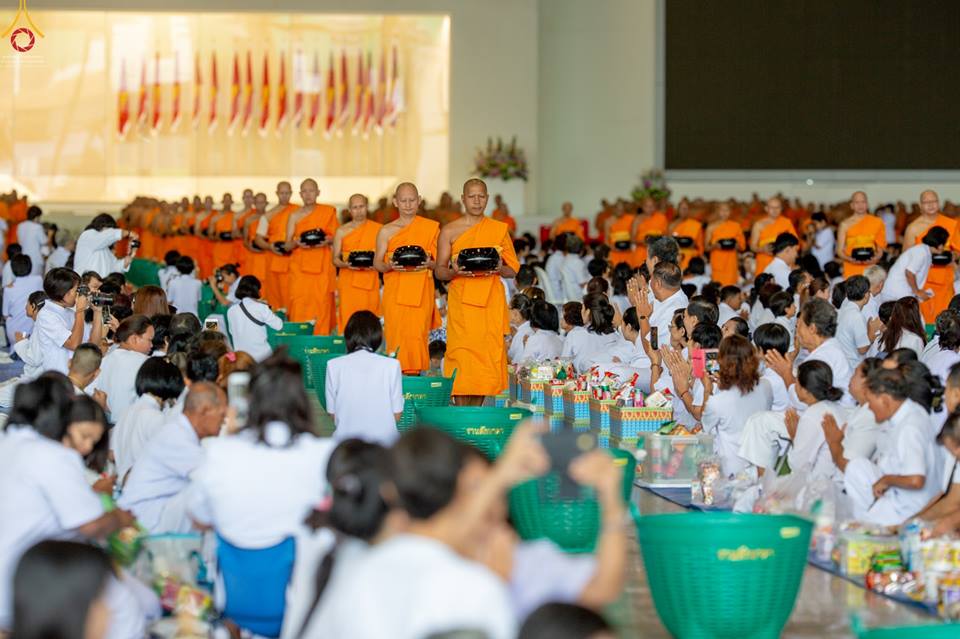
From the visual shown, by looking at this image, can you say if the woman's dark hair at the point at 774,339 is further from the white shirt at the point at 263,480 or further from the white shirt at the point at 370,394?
the white shirt at the point at 263,480

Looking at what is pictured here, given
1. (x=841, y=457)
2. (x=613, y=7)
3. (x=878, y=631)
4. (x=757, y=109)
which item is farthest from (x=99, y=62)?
(x=878, y=631)

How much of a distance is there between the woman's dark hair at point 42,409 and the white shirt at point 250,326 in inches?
246

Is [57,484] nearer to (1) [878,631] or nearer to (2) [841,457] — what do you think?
(1) [878,631]

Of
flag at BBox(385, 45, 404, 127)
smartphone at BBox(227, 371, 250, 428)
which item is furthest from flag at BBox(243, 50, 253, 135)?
smartphone at BBox(227, 371, 250, 428)

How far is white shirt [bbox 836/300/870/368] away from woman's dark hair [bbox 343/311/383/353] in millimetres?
3796

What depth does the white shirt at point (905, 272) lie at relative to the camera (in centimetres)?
1271

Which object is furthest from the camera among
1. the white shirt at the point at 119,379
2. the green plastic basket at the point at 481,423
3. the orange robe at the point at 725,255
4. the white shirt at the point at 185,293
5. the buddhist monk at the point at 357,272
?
the orange robe at the point at 725,255

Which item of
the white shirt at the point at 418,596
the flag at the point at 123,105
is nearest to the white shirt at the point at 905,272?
the white shirt at the point at 418,596

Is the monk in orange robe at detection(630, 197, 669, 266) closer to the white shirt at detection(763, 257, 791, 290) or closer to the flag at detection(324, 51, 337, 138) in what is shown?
the white shirt at detection(763, 257, 791, 290)

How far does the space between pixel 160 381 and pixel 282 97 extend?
67.2 ft

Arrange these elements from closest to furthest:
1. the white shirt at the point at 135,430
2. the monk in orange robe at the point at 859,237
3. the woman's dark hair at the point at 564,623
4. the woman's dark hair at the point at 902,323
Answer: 1. the woman's dark hair at the point at 564,623
2. the white shirt at the point at 135,430
3. the woman's dark hair at the point at 902,323
4. the monk in orange robe at the point at 859,237

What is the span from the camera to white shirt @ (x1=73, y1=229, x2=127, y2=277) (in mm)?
12422

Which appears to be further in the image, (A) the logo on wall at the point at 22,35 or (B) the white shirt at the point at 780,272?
(B) the white shirt at the point at 780,272

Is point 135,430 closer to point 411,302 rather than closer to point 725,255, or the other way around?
point 411,302
